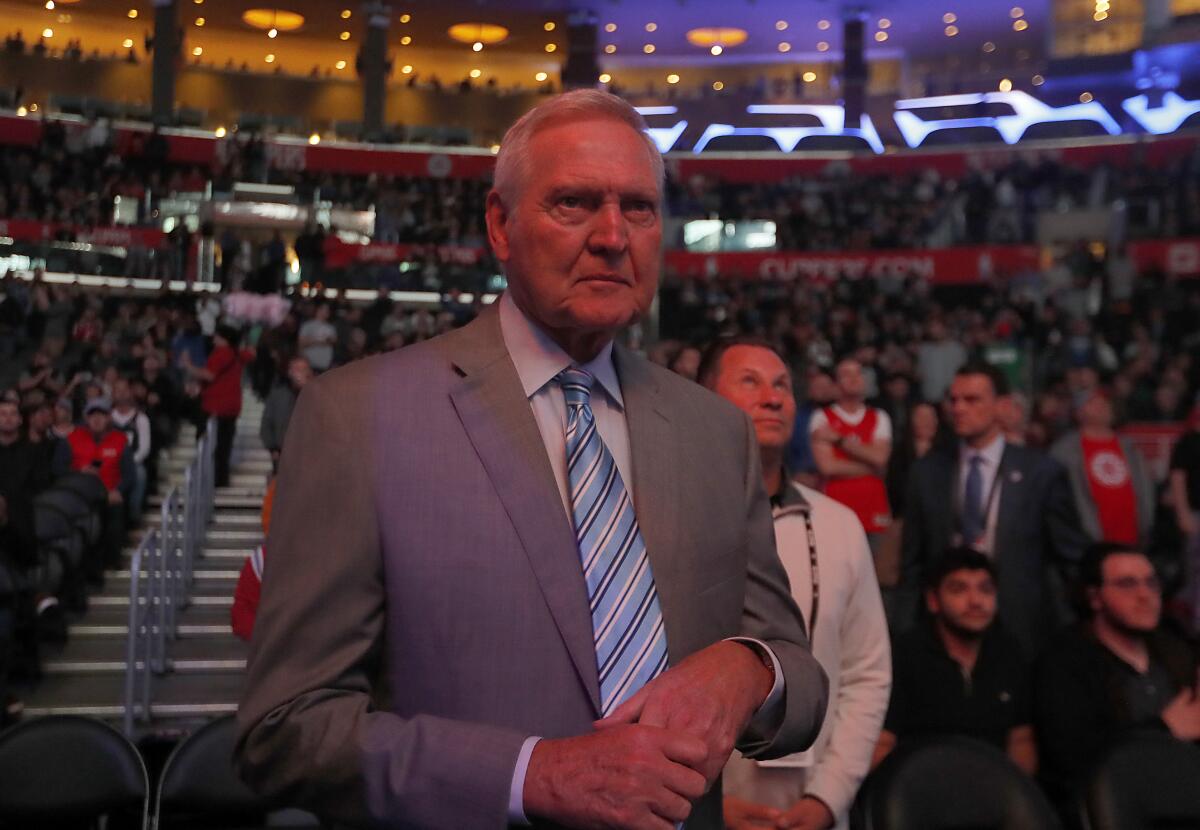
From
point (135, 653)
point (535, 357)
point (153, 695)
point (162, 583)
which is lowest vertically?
point (153, 695)

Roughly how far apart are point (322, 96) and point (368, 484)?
2991cm

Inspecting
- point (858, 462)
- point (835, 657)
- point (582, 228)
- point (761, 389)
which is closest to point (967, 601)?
point (835, 657)

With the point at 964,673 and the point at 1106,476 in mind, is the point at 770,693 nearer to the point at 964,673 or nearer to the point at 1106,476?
the point at 964,673

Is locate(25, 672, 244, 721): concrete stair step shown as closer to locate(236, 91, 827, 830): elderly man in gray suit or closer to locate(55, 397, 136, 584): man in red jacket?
locate(55, 397, 136, 584): man in red jacket

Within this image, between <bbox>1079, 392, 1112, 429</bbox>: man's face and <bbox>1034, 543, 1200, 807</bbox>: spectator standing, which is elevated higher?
<bbox>1079, 392, 1112, 429</bbox>: man's face

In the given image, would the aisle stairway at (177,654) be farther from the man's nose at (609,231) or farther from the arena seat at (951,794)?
the man's nose at (609,231)

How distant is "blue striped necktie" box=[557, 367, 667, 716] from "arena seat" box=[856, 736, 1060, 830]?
68.7 inches

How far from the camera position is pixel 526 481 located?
127cm

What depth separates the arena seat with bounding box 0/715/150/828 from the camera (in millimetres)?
3047

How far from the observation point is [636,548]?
1.30 meters

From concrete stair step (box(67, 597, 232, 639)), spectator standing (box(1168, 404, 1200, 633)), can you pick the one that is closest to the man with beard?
spectator standing (box(1168, 404, 1200, 633))

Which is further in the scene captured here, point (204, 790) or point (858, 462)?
point (858, 462)

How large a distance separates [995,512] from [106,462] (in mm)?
5565

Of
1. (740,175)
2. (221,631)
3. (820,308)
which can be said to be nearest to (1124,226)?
(820,308)
